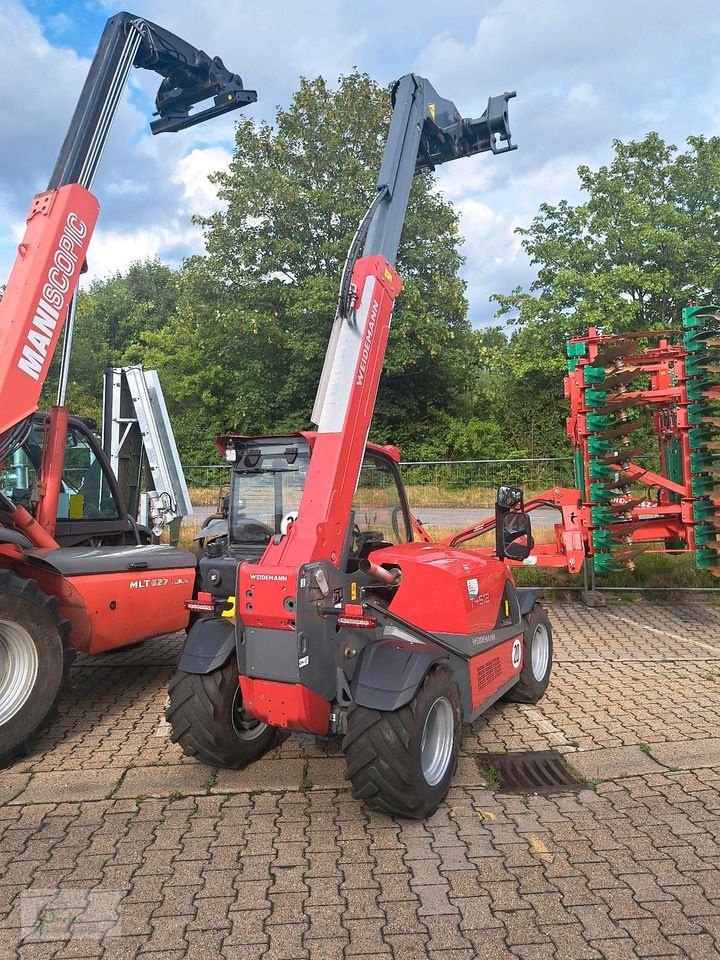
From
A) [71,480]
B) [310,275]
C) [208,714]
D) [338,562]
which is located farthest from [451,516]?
[310,275]

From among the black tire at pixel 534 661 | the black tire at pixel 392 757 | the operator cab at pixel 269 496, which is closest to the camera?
→ the black tire at pixel 392 757

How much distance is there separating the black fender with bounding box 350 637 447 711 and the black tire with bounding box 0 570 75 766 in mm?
2117

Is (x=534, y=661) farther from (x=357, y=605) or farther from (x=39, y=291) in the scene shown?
(x=39, y=291)

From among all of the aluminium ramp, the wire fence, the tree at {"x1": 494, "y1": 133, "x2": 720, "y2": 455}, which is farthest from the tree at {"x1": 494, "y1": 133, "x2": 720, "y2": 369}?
the aluminium ramp

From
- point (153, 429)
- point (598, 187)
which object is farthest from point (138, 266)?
point (153, 429)

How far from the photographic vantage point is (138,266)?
51.1m

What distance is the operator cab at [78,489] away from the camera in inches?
224

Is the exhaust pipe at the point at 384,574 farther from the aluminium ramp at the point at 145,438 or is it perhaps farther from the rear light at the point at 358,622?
the aluminium ramp at the point at 145,438

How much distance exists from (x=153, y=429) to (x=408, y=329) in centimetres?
1431

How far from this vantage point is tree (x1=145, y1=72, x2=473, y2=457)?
72.8 feet

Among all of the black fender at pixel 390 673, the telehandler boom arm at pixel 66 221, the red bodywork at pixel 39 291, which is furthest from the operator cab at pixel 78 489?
the black fender at pixel 390 673

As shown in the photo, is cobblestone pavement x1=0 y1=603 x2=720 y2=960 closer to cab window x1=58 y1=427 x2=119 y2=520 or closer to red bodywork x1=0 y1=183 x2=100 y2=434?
cab window x1=58 y1=427 x2=119 y2=520

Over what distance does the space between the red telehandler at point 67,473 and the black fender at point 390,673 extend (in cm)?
220

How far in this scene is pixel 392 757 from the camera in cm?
344
